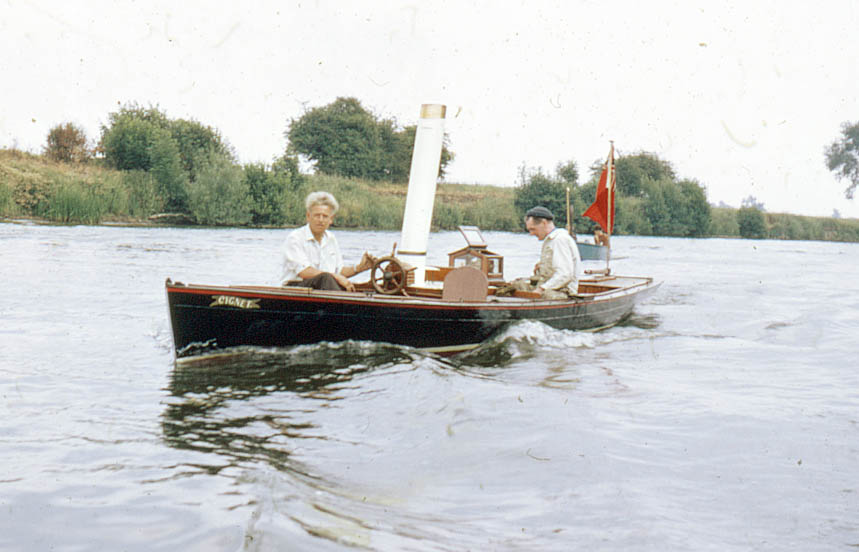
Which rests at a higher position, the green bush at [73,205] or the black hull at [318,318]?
the green bush at [73,205]

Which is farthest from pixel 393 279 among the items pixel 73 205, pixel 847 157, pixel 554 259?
pixel 847 157

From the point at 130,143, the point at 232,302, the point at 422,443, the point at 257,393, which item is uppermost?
the point at 130,143

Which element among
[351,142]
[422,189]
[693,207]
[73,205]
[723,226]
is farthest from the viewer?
[351,142]

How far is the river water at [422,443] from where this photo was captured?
3209mm

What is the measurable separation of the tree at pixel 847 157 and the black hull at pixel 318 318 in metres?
64.6

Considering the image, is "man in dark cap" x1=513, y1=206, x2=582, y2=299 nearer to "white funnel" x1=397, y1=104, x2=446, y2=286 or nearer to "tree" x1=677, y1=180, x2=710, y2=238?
"white funnel" x1=397, y1=104, x2=446, y2=286

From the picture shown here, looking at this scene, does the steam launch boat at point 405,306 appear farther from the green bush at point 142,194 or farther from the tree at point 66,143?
the tree at point 66,143

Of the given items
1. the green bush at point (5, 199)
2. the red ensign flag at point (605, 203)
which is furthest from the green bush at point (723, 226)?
the green bush at point (5, 199)

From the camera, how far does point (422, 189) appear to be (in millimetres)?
8688

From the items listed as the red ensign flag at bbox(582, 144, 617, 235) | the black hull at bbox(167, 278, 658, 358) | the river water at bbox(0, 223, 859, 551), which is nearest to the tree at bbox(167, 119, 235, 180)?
the red ensign flag at bbox(582, 144, 617, 235)

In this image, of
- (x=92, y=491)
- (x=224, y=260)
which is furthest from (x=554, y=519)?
(x=224, y=260)

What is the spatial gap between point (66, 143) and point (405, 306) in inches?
1235

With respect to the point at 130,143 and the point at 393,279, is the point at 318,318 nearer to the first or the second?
the point at 393,279

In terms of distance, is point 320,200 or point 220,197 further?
point 220,197
